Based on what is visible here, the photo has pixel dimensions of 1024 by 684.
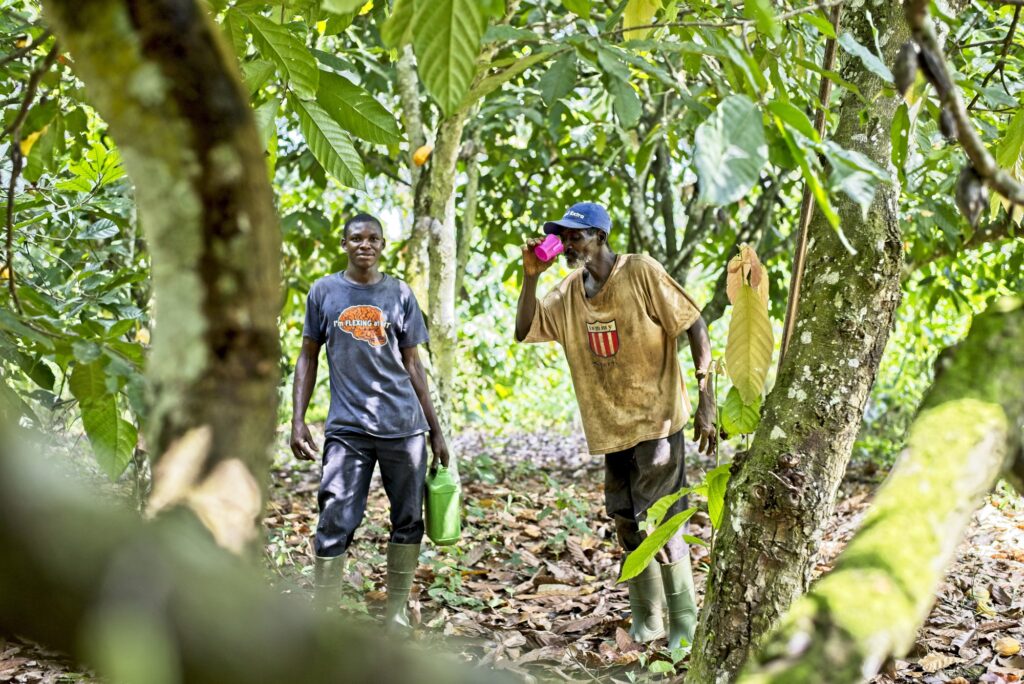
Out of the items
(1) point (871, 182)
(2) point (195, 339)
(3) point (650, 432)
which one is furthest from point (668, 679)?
(2) point (195, 339)

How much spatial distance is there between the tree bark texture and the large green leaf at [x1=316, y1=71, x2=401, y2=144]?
127cm

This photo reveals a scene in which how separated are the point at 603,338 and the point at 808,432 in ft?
5.20

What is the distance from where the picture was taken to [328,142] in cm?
175

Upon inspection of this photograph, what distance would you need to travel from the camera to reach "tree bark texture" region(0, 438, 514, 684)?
447 mm

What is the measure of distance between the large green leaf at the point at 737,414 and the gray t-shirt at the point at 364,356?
173cm

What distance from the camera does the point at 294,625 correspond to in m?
0.47

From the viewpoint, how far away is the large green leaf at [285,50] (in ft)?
5.08

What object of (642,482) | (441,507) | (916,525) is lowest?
(441,507)

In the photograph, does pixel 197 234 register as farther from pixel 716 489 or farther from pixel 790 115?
pixel 716 489

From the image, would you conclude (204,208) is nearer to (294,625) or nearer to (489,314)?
(294,625)

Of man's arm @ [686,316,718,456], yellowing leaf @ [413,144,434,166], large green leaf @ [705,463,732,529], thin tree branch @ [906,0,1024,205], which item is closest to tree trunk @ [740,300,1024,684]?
thin tree branch @ [906,0,1024,205]

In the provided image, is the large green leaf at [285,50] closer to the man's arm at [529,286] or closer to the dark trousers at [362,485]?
the man's arm at [529,286]

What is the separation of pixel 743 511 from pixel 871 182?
0.99 metres

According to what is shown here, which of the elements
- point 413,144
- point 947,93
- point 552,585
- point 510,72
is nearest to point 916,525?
point 947,93
